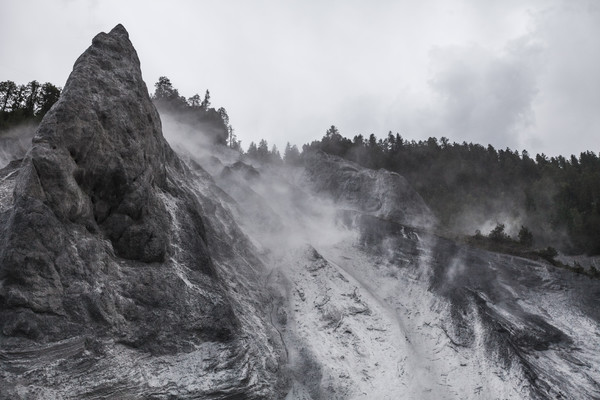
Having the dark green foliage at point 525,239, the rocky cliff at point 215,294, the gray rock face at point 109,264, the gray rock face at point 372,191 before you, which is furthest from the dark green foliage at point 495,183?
the gray rock face at point 109,264

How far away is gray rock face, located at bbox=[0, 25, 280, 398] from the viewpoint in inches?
664

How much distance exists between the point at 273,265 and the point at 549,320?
59.2 feet

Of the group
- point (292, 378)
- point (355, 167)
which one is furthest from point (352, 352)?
point (355, 167)

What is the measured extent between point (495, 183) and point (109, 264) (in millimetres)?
58796

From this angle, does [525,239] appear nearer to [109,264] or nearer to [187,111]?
[109,264]

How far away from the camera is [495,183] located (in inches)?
2665

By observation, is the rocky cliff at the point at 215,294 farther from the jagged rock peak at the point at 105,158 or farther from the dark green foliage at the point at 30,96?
the dark green foliage at the point at 30,96

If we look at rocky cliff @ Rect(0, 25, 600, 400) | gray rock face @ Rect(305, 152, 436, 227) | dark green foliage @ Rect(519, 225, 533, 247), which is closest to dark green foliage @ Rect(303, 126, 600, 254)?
dark green foliage @ Rect(519, 225, 533, 247)

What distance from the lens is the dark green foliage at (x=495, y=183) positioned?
158ft

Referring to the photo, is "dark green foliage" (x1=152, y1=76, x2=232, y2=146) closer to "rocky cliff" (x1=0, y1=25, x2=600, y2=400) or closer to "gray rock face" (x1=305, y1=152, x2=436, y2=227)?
"gray rock face" (x1=305, y1=152, x2=436, y2=227)

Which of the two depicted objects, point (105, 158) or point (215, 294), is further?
point (215, 294)

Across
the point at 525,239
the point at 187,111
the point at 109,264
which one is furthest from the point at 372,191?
the point at 109,264

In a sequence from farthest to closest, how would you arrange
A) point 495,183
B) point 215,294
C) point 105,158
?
point 495,183, point 215,294, point 105,158

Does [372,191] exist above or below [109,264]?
above
